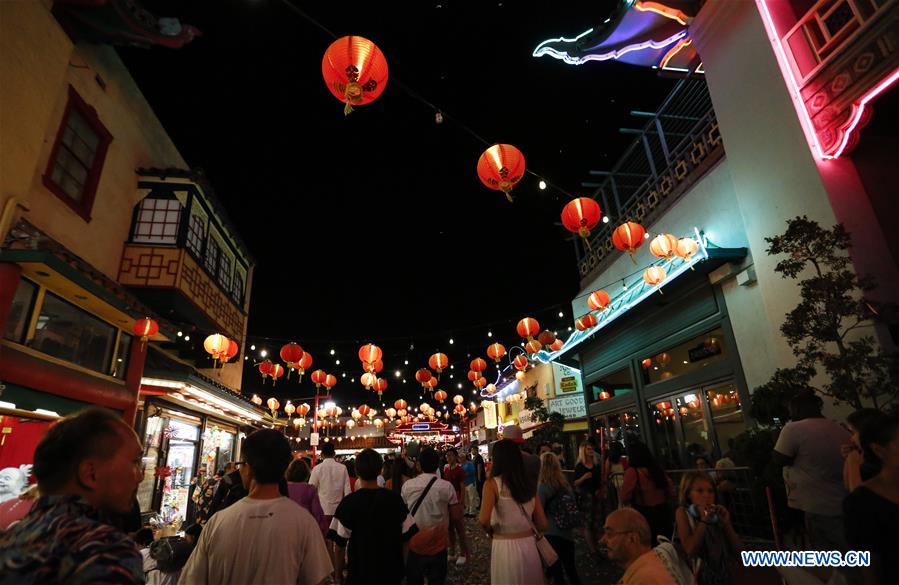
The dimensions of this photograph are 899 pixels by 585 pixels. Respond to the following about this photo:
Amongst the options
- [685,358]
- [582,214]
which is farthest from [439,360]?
[582,214]

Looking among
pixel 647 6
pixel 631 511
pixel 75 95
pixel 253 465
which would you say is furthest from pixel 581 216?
pixel 75 95

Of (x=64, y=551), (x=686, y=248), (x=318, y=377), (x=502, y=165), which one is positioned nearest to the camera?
(x=64, y=551)

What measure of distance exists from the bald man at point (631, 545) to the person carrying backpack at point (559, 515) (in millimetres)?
3141

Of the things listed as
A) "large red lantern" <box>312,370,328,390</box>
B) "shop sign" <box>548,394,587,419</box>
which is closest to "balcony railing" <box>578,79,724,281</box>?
"shop sign" <box>548,394,587,419</box>

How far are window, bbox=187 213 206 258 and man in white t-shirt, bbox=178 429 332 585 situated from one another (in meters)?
10.5

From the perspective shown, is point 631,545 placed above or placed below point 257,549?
below

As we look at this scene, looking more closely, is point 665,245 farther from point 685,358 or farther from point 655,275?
point 685,358

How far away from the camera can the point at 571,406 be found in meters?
20.2

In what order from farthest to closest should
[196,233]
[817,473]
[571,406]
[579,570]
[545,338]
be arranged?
1. [571,406]
2. [545,338]
3. [196,233]
4. [579,570]
5. [817,473]

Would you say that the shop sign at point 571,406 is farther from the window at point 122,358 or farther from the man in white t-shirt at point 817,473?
the window at point 122,358

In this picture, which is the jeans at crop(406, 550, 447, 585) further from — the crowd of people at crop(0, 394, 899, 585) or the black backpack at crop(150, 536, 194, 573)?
the black backpack at crop(150, 536, 194, 573)

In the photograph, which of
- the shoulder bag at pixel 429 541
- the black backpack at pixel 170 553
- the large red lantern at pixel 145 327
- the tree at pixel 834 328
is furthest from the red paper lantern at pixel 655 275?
the large red lantern at pixel 145 327

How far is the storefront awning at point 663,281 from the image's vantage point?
894cm

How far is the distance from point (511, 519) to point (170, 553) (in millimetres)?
2658
